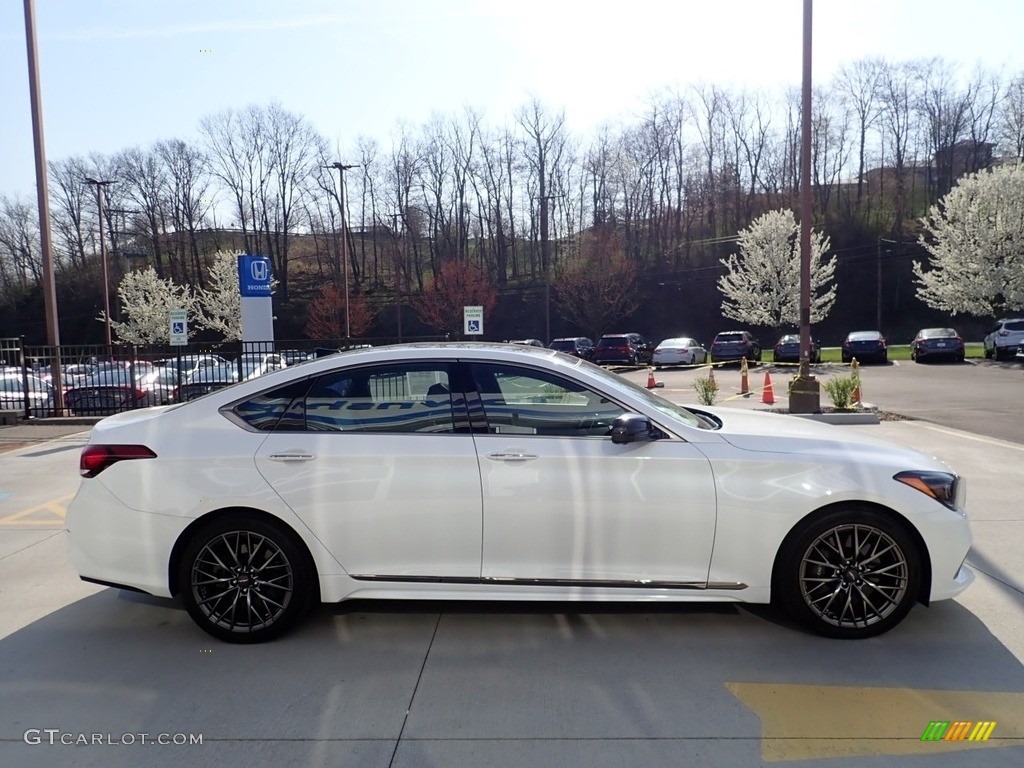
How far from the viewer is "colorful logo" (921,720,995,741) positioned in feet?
10.3

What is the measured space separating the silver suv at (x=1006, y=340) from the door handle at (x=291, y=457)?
33857 millimetres

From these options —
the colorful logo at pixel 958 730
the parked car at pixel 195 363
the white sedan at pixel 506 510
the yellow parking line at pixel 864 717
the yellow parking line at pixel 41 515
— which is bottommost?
the colorful logo at pixel 958 730

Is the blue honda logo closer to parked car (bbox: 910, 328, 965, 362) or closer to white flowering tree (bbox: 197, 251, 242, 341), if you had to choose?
parked car (bbox: 910, 328, 965, 362)

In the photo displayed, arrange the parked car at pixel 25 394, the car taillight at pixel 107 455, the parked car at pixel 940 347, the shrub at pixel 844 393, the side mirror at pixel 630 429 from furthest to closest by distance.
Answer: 1. the parked car at pixel 940 347
2. the parked car at pixel 25 394
3. the shrub at pixel 844 393
4. the car taillight at pixel 107 455
5. the side mirror at pixel 630 429

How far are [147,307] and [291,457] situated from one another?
5617cm

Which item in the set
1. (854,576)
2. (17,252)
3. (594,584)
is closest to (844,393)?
(854,576)

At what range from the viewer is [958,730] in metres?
3.18

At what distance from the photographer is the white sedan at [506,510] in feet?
13.0

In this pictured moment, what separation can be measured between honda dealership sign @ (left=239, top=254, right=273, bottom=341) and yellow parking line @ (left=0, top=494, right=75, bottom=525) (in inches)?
330

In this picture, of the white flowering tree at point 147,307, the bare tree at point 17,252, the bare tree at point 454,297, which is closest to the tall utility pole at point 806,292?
the bare tree at point 454,297

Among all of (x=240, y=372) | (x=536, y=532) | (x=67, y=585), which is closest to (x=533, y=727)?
(x=536, y=532)

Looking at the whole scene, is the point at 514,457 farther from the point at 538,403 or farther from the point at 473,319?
the point at 473,319

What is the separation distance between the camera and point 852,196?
77.4 m

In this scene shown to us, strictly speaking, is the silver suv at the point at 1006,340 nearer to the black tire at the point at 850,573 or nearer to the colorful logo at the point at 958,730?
the black tire at the point at 850,573
